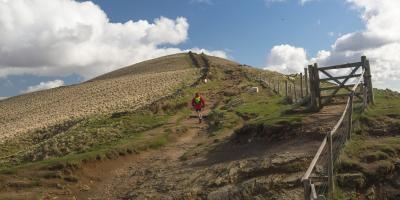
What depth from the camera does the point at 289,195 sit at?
13.5 m

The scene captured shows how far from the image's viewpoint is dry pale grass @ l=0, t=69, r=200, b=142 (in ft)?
196

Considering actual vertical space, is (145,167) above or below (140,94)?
below

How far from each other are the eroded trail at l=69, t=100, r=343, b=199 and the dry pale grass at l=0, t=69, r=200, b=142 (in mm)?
34278

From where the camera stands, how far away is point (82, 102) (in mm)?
74938

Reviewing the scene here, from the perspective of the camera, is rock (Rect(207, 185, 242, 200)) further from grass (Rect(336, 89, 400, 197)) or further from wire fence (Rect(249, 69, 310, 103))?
wire fence (Rect(249, 69, 310, 103))

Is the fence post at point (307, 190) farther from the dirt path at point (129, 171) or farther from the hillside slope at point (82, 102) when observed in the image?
the hillside slope at point (82, 102)

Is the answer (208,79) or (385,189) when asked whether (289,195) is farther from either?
(208,79)

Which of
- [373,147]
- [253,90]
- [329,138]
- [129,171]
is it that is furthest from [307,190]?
[253,90]

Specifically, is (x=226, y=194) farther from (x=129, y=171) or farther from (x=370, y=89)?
(x=370, y=89)

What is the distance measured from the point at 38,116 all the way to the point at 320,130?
58782 millimetres

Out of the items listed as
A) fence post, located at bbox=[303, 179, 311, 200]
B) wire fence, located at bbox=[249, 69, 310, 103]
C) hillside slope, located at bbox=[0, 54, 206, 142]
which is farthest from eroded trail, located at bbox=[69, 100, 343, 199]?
hillside slope, located at bbox=[0, 54, 206, 142]

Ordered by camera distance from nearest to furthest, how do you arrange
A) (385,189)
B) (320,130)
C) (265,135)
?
(385,189), (320,130), (265,135)

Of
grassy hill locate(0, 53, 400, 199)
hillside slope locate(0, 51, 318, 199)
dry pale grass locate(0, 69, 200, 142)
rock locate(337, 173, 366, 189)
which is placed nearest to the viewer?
rock locate(337, 173, 366, 189)

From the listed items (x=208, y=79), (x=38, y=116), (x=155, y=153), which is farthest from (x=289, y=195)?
(x=38, y=116)
